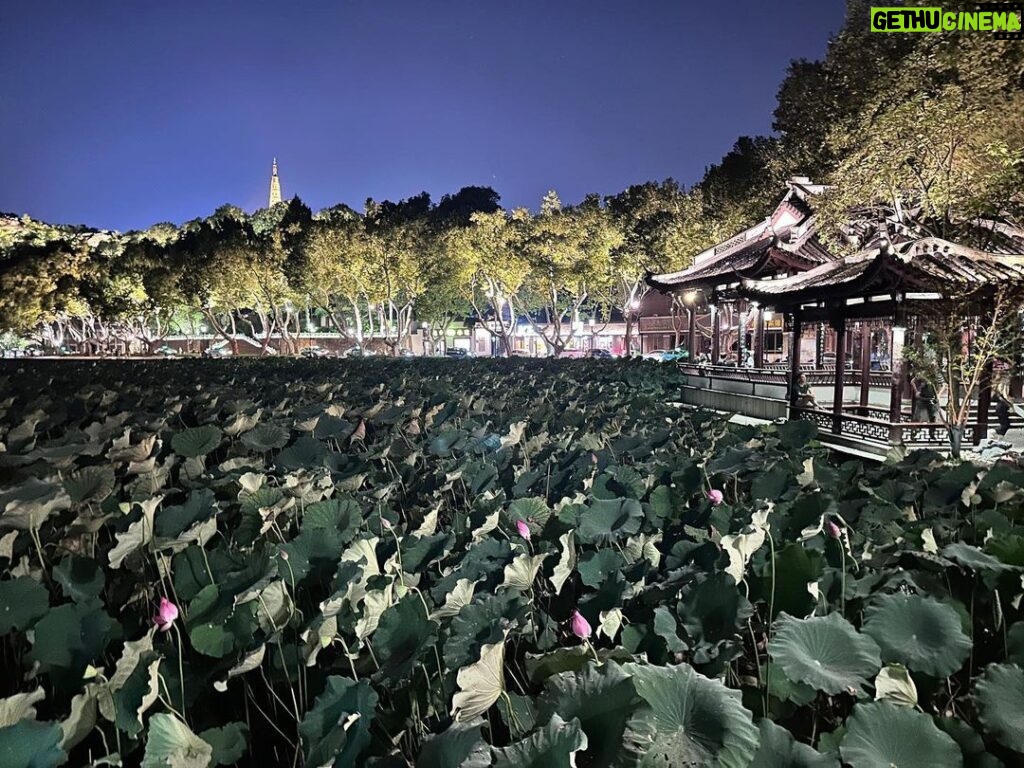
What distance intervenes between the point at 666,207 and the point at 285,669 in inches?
1270

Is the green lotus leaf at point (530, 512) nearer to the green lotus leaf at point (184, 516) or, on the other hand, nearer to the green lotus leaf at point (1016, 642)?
the green lotus leaf at point (184, 516)

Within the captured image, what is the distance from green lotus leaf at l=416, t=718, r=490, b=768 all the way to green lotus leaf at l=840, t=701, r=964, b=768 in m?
0.60

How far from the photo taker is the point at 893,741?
1.08m

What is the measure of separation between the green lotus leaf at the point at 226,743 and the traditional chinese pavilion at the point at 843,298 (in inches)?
397

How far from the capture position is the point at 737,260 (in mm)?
20500

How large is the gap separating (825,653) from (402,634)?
92 centimetres

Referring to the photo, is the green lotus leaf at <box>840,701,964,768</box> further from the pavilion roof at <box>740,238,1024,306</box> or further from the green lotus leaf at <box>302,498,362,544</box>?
the pavilion roof at <box>740,238,1024,306</box>

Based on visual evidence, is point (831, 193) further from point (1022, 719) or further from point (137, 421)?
point (1022, 719)

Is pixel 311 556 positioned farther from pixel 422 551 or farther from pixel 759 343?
pixel 759 343

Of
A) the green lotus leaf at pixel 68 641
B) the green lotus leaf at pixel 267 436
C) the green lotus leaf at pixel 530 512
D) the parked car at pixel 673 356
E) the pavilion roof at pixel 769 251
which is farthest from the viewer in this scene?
the parked car at pixel 673 356

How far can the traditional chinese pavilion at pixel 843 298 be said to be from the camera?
9.77m

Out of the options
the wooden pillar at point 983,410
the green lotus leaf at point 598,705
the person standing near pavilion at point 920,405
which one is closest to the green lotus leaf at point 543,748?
the green lotus leaf at point 598,705

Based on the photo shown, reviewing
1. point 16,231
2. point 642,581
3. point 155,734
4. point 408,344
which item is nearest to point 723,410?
point 642,581
